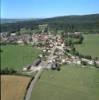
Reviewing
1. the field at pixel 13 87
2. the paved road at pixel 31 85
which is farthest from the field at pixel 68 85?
the field at pixel 13 87

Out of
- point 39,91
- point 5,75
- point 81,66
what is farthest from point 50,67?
point 39,91

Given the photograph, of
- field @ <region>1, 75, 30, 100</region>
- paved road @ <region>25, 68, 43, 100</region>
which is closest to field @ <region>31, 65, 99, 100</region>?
paved road @ <region>25, 68, 43, 100</region>

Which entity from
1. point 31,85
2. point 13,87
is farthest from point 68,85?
point 13,87

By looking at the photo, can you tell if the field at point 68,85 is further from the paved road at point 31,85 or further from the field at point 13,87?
the field at point 13,87

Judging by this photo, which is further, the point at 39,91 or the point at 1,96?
the point at 39,91

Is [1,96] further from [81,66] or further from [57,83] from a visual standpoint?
[81,66]

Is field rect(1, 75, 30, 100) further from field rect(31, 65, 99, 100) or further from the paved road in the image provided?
field rect(31, 65, 99, 100)

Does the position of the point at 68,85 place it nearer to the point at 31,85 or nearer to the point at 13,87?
the point at 31,85
